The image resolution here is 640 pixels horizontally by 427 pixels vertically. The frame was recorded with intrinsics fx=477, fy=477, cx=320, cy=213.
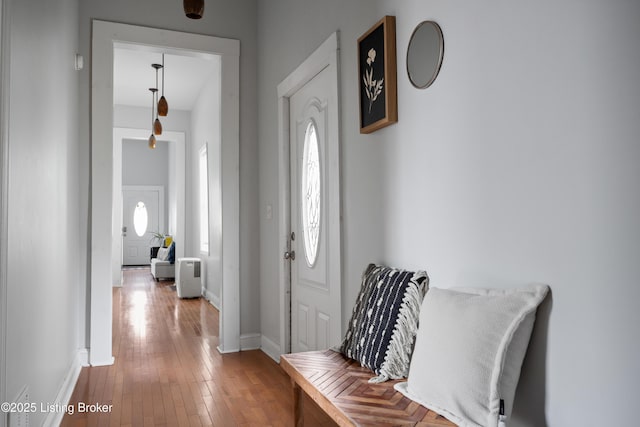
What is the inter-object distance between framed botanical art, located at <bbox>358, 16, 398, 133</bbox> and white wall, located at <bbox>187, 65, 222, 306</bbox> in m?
3.42

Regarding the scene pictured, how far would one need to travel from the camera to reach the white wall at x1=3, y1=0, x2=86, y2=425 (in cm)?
176

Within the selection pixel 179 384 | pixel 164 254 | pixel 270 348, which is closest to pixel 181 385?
pixel 179 384

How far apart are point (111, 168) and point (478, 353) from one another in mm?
3298

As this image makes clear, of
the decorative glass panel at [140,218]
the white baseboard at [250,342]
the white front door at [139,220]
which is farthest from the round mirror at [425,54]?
the decorative glass panel at [140,218]

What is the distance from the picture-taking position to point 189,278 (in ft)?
23.3

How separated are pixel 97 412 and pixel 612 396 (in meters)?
2.60

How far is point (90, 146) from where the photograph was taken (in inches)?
148

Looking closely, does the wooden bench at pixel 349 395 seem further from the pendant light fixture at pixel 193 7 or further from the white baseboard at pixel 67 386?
the pendant light fixture at pixel 193 7

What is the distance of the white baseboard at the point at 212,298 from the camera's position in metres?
6.35


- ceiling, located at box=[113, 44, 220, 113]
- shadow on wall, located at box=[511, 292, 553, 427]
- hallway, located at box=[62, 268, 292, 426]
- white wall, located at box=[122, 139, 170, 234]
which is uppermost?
Result: ceiling, located at box=[113, 44, 220, 113]

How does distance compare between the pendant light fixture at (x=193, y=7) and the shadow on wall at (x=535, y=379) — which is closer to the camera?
the shadow on wall at (x=535, y=379)

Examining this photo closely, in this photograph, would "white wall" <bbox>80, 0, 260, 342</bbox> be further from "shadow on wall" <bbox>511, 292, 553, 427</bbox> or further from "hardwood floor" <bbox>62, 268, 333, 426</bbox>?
"shadow on wall" <bbox>511, 292, 553, 427</bbox>

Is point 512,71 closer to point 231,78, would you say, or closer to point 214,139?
point 231,78

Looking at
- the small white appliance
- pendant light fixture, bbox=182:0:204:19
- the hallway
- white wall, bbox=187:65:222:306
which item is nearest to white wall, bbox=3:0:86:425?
the hallway
